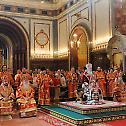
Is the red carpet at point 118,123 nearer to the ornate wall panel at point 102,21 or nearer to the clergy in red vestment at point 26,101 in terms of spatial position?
the clergy in red vestment at point 26,101

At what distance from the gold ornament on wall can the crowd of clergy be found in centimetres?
613

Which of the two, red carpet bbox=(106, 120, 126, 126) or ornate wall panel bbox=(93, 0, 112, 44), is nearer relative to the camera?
red carpet bbox=(106, 120, 126, 126)

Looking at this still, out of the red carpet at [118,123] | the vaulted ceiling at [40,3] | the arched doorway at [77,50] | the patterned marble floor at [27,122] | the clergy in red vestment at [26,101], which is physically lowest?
the patterned marble floor at [27,122]

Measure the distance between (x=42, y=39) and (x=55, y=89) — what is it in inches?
288

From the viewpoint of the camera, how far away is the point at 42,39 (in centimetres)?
1758

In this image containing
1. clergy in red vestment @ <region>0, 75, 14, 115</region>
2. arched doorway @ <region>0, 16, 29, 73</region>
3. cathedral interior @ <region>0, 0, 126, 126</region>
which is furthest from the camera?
arched doorway @ <region>0, 16, 29, 73</region>

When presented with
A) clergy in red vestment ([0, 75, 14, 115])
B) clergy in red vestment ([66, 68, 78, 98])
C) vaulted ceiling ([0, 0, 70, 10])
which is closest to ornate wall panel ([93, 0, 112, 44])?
clergy in red vestment ([66, 68, 78, 98])

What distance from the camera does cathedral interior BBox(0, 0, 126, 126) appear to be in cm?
1214

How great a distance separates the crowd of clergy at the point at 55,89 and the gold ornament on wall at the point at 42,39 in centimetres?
613

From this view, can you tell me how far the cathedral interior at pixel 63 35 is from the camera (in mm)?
12141

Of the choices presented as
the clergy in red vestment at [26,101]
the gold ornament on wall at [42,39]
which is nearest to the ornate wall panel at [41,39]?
the gold ornament on wall at [42,39]

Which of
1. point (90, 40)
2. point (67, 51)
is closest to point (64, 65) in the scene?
point (67, 51)

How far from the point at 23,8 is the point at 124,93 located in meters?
9.92

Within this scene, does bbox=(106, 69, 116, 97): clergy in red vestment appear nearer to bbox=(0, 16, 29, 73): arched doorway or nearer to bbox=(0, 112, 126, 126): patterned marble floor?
bbox=(0, 112, 126, 126): patterned marble floor
